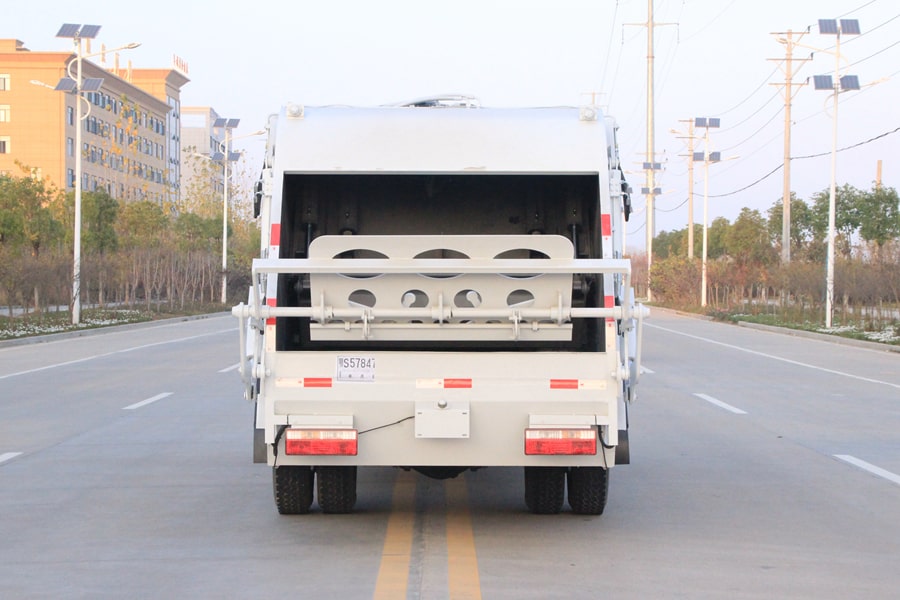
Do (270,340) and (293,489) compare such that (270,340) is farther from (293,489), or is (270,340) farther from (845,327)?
(845,327)

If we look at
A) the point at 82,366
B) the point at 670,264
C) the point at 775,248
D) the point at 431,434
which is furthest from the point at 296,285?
the point at 670,264

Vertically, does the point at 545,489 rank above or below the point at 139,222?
below

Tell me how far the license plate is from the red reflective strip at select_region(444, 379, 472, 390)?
0.45m

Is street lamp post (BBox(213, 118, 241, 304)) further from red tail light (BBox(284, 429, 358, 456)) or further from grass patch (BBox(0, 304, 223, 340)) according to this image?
red tail light (BBox(284, 429, 358, 456))

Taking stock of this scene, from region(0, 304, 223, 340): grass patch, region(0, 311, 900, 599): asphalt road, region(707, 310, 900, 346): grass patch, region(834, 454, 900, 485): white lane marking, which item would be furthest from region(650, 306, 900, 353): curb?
region(0, 304, 223, 340): grass patch

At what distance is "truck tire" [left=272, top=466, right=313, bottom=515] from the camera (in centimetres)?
838

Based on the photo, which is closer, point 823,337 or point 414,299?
point 414,299

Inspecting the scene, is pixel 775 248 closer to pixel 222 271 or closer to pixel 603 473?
pixel 222 271

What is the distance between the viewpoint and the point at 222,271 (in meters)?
67.6

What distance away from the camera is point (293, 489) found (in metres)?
8.45

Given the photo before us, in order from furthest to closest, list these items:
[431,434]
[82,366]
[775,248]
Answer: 1. [775,248]
2. [82,366]
3. [431,434]

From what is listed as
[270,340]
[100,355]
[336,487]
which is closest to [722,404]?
[336,487]

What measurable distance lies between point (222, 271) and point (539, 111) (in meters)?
60.2

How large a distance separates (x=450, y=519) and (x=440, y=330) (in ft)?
5.15
